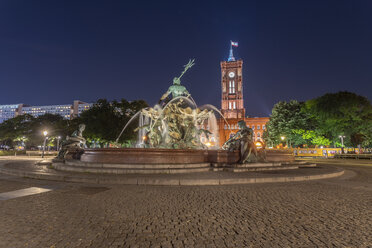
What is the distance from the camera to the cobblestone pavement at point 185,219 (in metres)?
3.31

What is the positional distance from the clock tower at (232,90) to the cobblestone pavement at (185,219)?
123 m

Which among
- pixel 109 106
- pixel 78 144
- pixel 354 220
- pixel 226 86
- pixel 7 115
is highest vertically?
pixel 226 86

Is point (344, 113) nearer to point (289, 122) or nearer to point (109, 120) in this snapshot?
point (289, 122)

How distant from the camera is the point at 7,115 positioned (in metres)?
168

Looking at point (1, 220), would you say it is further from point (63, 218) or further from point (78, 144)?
point (78, 144)

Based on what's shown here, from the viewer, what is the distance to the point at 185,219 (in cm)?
429

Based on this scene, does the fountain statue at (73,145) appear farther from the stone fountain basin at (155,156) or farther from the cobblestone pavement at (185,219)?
the cobblestone pavement at (185,219)

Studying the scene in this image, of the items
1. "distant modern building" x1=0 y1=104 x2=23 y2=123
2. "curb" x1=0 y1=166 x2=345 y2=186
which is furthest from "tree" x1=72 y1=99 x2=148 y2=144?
"distant modern building" x1=0 y1=104 x2=23 y2=123

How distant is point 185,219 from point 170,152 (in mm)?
7455

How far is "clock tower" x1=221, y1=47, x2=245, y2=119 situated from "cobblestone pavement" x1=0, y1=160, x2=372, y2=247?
123m

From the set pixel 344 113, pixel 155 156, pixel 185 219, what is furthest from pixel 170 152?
pixel 344 113

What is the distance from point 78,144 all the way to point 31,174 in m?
6.10

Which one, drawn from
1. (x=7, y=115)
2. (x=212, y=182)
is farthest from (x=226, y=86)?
(x=7, y=115)

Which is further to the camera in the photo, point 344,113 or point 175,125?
point 344,113
